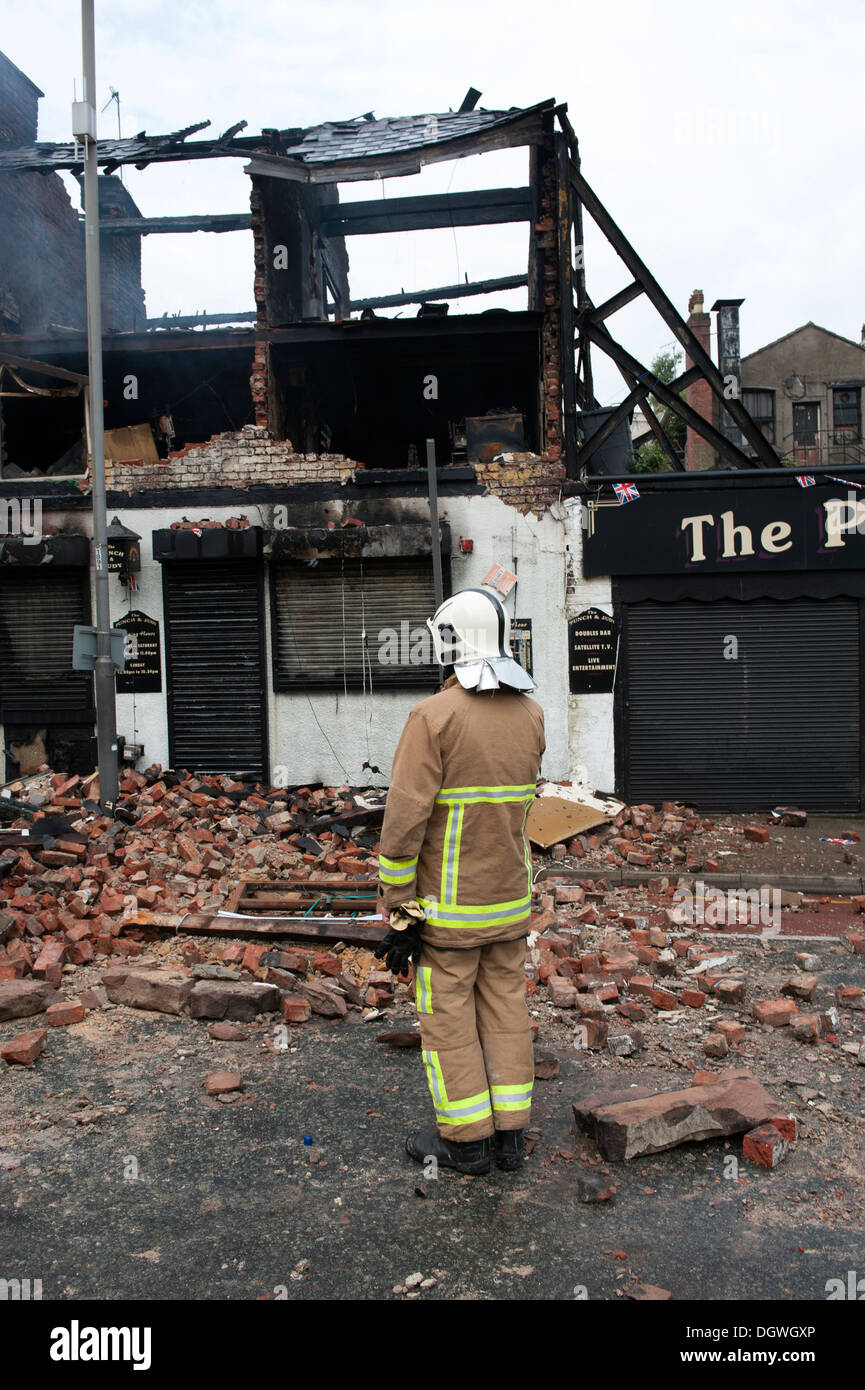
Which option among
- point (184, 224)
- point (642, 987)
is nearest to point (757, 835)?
point (642, 987)

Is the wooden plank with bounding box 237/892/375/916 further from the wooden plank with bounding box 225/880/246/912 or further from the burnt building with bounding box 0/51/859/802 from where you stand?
the burnt building with bounding box 0/51/859/802

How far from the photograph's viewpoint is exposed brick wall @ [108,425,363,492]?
11.1 meters

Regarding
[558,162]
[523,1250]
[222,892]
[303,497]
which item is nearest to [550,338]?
[558,162]

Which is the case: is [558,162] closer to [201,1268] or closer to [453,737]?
[453,737]

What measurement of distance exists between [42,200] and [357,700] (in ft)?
38.2

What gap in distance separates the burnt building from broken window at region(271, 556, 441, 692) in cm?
3

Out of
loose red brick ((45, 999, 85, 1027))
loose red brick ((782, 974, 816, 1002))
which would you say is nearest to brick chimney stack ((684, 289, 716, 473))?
loose red brick ((782, 974, 816, 1002))

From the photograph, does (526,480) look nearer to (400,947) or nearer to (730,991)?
(730,991)

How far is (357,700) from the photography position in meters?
11.0

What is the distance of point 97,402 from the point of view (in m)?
9.48

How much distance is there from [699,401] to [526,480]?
97.9 feet

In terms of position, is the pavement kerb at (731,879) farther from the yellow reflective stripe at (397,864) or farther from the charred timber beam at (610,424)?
the charred timber beam at (610,424)

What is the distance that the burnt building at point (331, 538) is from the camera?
35.4ft

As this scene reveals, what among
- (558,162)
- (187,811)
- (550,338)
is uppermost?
(558,162)
